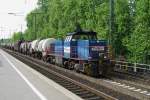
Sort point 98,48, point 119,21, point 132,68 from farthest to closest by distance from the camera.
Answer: point 119,21
point 132,68
point 98,48

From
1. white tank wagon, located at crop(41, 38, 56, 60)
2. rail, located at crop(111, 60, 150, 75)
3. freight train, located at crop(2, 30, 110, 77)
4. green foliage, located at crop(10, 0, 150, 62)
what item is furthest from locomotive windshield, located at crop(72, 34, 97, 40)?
white tank wagon, located at crop(41, 38, 56, 60)

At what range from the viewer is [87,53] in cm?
2680

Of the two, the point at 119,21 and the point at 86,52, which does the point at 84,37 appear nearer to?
the point at 86,52

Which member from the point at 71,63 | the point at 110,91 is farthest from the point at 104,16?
the point at 110,91

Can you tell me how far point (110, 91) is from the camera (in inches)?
722

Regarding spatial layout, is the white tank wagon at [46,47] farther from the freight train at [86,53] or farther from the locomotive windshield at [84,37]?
the locomotive windshield at [84,37]

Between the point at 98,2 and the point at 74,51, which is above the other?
the point at 98,2

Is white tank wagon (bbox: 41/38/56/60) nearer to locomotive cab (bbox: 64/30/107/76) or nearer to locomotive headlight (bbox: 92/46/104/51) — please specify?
locomotive cab (bbox: 64/30/107/76)

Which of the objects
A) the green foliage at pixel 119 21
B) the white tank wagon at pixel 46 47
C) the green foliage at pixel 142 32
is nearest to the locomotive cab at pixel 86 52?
the green foliage at pixel 142 32

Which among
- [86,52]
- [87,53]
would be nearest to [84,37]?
[86,52]

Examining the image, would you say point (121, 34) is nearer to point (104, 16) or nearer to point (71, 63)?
point (104, 16)

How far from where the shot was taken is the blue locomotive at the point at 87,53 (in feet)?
85.5

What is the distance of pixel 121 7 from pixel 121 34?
2767 millimetres

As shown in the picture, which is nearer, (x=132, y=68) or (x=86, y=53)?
(x=86, y=53)
